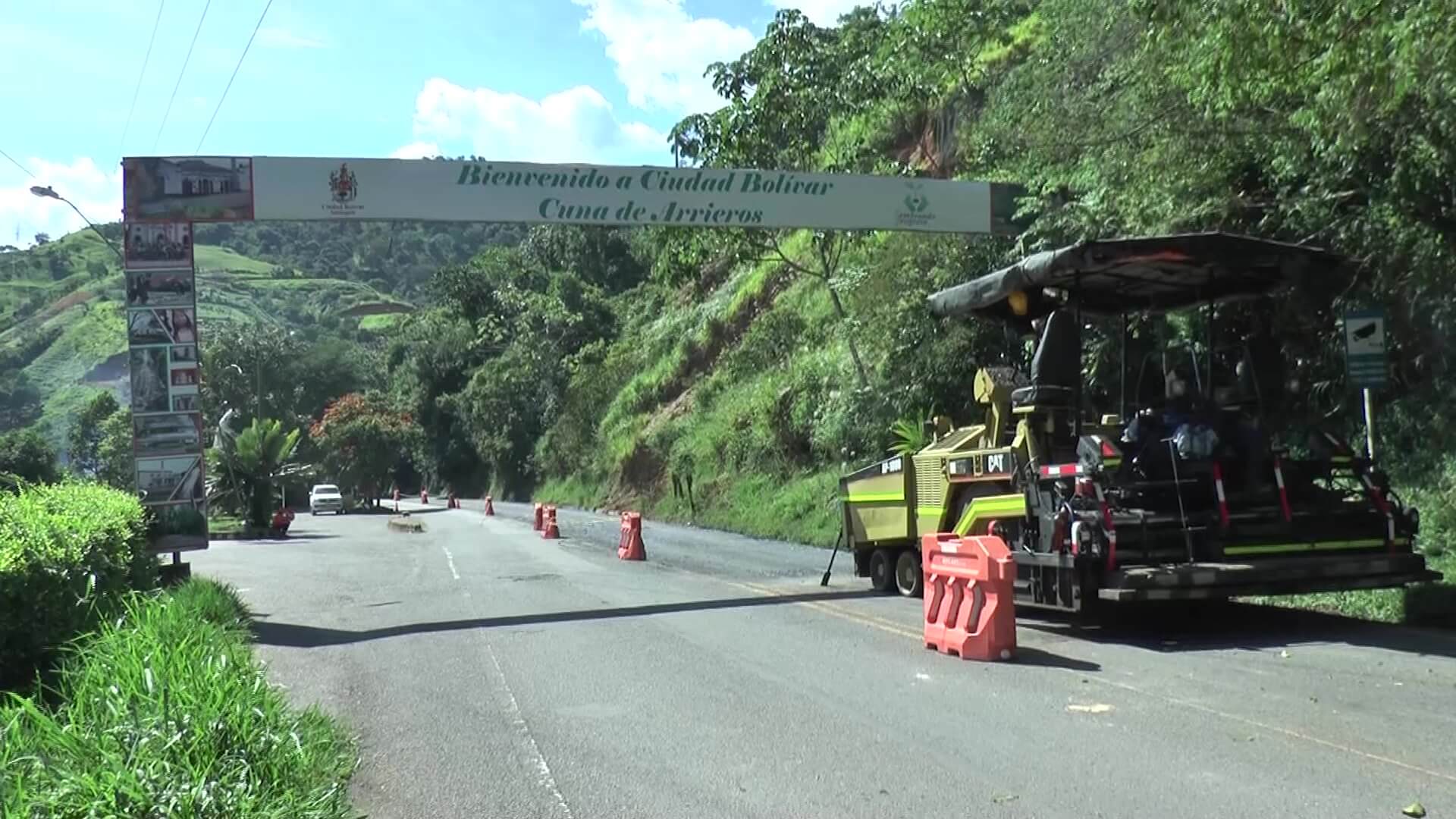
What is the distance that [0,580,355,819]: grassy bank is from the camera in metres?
4.65

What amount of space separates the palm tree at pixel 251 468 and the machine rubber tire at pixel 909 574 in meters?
31.4

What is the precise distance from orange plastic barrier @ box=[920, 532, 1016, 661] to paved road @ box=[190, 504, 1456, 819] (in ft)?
1.01

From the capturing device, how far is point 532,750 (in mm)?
7289

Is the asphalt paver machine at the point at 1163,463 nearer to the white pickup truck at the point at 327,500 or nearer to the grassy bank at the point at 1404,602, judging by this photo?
the grassy bank at the point at 1404,602

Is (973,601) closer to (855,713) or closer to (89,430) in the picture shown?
(855,713)

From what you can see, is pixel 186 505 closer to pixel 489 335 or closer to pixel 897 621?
A: pixel 897 621

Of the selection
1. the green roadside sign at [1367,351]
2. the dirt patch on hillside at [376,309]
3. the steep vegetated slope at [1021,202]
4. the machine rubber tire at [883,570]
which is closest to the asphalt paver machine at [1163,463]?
the green roadside sign at [1367,351]

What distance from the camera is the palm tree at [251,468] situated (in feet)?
138

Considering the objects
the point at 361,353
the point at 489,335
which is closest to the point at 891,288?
the point at 489,335

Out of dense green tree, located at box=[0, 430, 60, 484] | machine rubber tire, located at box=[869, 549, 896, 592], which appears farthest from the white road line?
dense green tree, located at box=[0, 430, 60, 484]

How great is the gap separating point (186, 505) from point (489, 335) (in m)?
60.2

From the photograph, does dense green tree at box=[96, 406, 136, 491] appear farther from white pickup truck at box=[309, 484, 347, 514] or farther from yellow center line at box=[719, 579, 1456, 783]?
yellow center line at box=[719, 579, 1456, 783]

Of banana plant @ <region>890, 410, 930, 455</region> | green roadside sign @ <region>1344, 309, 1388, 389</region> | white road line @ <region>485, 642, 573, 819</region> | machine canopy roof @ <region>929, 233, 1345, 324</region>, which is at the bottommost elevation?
white road line @ <region>485, 642, 573, 819</region>

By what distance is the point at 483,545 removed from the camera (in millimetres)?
27703
